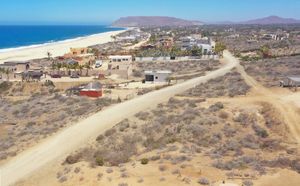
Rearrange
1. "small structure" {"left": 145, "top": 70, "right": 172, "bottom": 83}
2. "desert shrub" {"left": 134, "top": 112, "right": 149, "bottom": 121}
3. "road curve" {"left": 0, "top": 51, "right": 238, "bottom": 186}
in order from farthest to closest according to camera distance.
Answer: "small structure" {"left": 145, "top": 70, "right": 172, "bottom": 83} → "desert shrub" {"left": 134, "top": 112, "right": 149, "bottom": 121} → "road curve" {"left": 0, "top": 51, "right": 238, "bottom": 186}

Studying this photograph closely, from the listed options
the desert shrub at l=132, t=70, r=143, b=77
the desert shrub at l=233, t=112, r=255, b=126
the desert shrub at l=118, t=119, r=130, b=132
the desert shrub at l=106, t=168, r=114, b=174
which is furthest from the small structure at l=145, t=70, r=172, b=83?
the desert shrub at l=106, t=168, r=114, b=174

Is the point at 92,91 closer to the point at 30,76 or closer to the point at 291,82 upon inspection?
the point at 291,82

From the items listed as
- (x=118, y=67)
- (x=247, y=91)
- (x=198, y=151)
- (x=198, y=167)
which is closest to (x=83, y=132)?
(x=198, y=151)

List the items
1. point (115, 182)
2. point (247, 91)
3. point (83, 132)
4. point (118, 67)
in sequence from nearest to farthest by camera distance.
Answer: point (115, 182), point (83, 132), point (247, 91), point (118, 67)

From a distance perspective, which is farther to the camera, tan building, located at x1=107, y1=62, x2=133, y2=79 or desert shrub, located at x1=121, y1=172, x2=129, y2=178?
tan building, located at x1=107, y1=62, x2=133, y2=79

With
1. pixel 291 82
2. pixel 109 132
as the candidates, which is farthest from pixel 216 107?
pixel 291 82

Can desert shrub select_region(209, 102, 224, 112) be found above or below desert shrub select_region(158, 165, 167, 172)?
above

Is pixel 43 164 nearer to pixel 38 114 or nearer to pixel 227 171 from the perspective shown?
pixel 227 171

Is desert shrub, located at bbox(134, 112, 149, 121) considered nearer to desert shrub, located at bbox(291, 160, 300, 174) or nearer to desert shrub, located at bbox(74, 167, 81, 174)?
desert shrub, located at bbox(74, 167, 81, 174)
